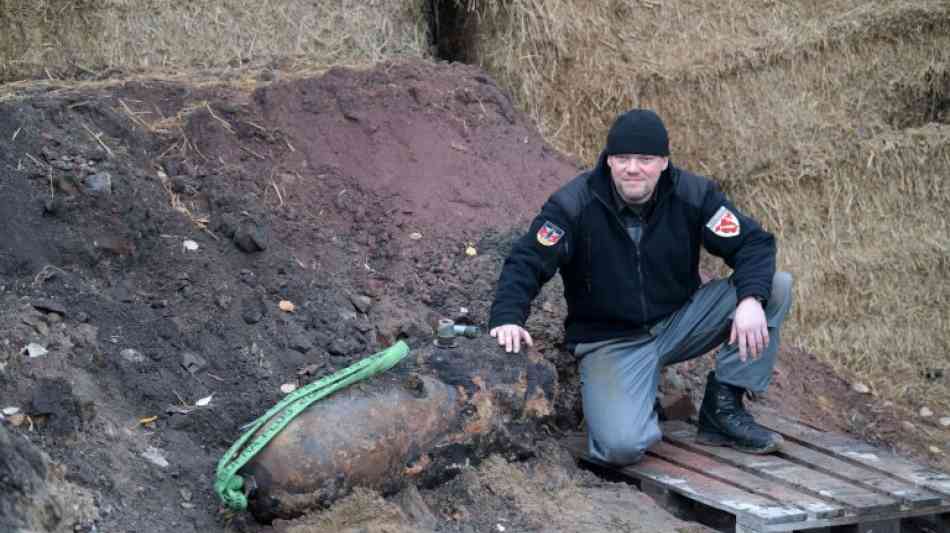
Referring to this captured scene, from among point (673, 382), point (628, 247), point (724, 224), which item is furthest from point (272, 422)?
point (673, 382)

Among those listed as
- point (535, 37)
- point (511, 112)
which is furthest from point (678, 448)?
point (535, 37)

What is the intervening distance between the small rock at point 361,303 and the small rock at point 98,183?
1207mm

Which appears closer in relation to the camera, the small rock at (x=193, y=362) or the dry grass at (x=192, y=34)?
the small rock at (x=193, y=362)

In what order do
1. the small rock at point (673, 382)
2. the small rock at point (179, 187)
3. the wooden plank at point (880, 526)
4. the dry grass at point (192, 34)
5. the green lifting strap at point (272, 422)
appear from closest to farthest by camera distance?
the green lifting strap at point (272, 422), the wooden plank at point (880, 526), the small rock at point (179, 187), the small rock at point (673, 382), the dry grass at point (192, 34)

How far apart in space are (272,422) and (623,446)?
164cm

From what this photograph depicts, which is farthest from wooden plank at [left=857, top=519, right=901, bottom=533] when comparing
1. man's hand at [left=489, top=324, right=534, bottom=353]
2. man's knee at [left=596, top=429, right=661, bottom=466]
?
man's hand at [left=489, top=324, right=534, bottom=353]

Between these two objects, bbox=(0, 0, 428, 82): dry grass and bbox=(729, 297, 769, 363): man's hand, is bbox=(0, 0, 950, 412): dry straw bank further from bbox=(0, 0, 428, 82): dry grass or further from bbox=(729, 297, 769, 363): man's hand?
bbox=(729, 297, 769, 363): man's hand

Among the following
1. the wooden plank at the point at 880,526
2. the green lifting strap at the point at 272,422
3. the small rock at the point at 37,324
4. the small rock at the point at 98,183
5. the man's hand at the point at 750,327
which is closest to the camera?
the green lifting strap at the point at 272,422

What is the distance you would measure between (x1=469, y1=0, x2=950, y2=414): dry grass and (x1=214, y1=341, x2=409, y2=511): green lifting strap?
11.6 ft

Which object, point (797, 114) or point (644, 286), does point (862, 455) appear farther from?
point (797, 114)

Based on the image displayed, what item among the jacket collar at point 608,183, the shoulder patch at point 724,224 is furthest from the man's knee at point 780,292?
the jacket collar at point 608,183

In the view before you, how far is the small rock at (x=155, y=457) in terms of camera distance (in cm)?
472

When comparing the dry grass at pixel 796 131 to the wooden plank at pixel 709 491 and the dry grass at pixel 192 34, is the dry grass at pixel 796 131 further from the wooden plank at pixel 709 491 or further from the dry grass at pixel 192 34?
the wooden plank at pixel 709 491

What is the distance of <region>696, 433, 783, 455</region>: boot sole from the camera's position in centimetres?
574
